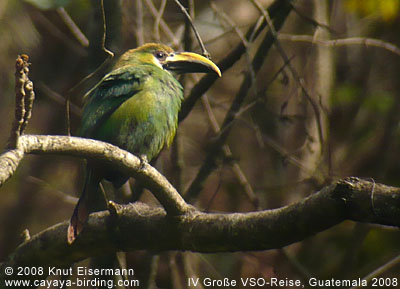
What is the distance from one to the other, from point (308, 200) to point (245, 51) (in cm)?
172

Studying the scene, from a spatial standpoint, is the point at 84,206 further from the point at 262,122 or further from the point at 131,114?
the point at 262,122

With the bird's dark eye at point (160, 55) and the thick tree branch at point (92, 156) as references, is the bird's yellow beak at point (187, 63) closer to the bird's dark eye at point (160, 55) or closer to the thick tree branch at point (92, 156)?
the bird's dark eye at point (160, 55)

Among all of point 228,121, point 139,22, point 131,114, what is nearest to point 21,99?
point 131,114

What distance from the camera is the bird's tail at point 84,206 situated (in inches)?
114

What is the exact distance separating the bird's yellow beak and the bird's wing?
0.34 m

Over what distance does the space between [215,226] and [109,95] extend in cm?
132

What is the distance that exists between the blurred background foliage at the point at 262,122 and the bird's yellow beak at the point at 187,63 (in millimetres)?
387

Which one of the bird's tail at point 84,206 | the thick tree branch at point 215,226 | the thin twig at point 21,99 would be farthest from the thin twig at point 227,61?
the thin twig at point 21,99

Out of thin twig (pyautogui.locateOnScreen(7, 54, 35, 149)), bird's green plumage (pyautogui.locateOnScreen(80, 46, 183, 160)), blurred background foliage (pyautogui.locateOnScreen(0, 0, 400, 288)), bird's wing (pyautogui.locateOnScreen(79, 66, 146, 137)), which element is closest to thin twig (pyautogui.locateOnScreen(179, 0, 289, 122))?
bird's green plumage (pyautogui.locateOnScreen(80, 46, 183, 160))

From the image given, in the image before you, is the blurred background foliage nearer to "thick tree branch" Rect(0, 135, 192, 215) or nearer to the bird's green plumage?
the bird's green plumage

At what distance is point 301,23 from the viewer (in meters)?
5.87

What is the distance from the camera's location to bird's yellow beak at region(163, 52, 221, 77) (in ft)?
11.8

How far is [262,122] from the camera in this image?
566 cm

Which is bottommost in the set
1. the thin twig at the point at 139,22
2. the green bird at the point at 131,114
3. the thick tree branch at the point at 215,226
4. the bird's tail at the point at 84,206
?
the thick tree branch at the point at 215,226
